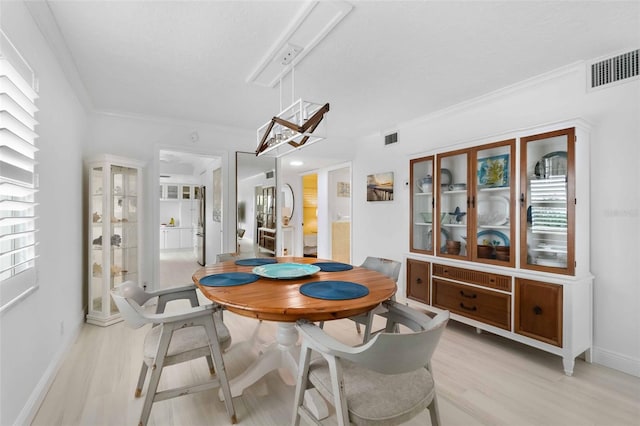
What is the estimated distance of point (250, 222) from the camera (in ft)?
15.6

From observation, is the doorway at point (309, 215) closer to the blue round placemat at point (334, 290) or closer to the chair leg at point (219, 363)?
the blue round placemat at point (334, 290)

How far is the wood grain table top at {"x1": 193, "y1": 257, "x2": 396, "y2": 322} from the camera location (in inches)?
57.1

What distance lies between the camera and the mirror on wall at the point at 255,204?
4441 millimetres

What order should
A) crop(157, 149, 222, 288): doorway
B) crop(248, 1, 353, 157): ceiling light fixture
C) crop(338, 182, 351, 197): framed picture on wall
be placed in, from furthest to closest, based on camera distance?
crop(338, 182, 351, 197): framed picture on wall
crop(157, 149, 222, 288): doorway
crop(248, 1, 353, 157): ceiling light fixture

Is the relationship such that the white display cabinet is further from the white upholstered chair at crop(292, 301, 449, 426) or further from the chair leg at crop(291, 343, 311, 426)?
the white upholstered chair at crop(292, 301, 449, 426)

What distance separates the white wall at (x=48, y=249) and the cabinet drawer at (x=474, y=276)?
10.5 ft

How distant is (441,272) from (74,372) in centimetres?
321

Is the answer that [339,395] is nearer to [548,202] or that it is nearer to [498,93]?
[548,202]

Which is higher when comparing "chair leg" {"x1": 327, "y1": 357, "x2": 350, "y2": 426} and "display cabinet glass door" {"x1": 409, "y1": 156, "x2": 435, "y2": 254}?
"display cabinet glass door" {"x1": 409, "y1": 156, "x2": 435, "y2": 254}

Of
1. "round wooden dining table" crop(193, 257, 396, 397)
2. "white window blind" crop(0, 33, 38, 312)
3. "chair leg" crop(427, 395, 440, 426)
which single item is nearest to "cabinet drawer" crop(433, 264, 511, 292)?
"round wooden dining table" crop(193, 257, 396, 397)

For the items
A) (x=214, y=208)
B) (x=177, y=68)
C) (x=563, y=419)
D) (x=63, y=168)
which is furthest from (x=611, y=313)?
(x=214, y=208)

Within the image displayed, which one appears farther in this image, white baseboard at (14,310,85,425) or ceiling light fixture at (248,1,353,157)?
ceiling light fixture at (248,1,353,157)

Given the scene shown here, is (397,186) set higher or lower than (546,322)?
higher

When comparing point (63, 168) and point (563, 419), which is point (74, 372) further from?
point (563, 419)
